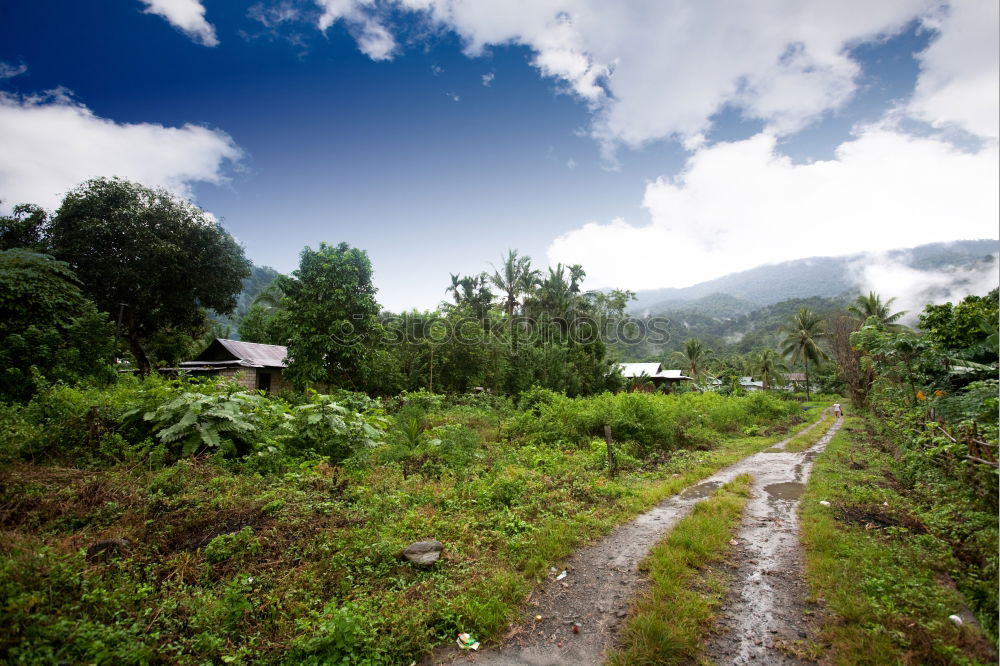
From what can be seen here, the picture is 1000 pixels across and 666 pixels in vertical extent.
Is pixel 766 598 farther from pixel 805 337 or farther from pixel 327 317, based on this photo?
pixel 805 337

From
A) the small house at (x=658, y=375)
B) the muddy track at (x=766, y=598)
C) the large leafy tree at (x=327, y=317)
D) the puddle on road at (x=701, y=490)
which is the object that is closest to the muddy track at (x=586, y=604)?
the muddy track at (x=766, y=598)

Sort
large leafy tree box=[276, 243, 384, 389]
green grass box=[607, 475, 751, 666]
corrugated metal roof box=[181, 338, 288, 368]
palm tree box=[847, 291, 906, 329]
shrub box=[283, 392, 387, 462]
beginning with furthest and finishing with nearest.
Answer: palm tree box=[847, 291, 906, 329] → corrugated metal roof box=[181, 338, 288, 368] → large leafy tree box=[276, 243, 384, 389] → shrub box=[283, 392, 387, 462] → green grass box=[607, 475, 751, 666]

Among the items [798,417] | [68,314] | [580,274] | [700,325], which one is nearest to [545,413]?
[68,314]

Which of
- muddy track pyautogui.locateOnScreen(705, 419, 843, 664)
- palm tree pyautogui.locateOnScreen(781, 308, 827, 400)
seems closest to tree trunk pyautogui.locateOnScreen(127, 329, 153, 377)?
muddy track pyautogui.locateOnScreen(705, 419, 843, 664)

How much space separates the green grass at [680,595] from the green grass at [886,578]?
0.96 m

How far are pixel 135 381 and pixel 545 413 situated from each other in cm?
1166

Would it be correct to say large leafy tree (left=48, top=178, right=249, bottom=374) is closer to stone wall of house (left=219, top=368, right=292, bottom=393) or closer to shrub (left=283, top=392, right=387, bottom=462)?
stone wall of house (left=219, top=368, right=292, bottom=393)

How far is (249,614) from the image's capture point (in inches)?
140

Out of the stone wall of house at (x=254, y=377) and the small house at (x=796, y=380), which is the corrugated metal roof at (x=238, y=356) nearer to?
the stone wall of house at (x=254, y=377)

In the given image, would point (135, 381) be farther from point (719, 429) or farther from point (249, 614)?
point (719, 429)

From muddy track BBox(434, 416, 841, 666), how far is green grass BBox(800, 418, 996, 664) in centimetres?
61

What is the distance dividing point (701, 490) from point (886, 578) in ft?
13.6

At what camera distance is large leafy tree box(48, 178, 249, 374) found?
19688 mm

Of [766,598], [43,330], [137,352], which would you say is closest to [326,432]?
[766,598]
